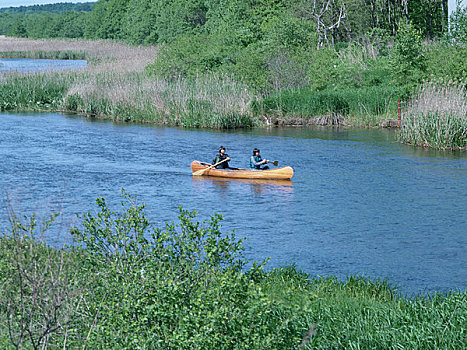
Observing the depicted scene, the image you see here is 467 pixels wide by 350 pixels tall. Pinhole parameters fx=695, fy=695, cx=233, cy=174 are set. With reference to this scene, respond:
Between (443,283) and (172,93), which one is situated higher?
(172,93)

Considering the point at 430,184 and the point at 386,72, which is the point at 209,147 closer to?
the point at 430,184

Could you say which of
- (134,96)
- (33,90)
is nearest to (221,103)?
(134,96)

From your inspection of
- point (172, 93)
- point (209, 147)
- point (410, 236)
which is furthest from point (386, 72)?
point (410, 236)

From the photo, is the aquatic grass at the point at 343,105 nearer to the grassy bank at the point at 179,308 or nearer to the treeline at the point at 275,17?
the treeline at the point at 275,17

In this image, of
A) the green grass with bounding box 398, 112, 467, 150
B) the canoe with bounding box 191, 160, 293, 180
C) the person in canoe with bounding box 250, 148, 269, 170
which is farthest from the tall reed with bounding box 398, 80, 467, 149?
the canoe with bounding box 191, 160, 293, 180

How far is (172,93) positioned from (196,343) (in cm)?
2597

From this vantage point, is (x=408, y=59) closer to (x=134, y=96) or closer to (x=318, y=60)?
(x=318, y=60)

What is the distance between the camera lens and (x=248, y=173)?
2016 cm

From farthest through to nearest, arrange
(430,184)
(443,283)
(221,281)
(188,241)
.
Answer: (430,184) < (443,283) < (188,241) < (221,281)

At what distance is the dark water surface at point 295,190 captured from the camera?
12734mm

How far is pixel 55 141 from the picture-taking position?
26.3m

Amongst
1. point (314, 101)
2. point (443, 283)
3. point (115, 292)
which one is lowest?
point (443, 283)

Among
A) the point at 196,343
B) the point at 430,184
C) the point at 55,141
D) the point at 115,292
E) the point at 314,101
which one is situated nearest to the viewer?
the point at 196,343

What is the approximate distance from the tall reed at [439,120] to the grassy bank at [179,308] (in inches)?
592
